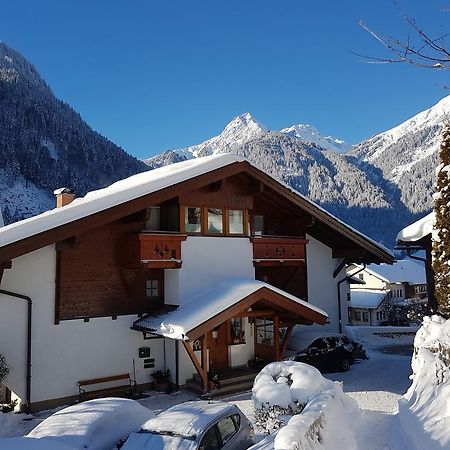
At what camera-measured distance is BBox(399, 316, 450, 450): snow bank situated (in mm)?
7879

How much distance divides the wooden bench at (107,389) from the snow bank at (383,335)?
13.2 meters

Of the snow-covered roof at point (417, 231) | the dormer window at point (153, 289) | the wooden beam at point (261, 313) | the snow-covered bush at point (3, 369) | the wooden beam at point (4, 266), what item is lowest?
the snow-covered bush at point (3, 369)

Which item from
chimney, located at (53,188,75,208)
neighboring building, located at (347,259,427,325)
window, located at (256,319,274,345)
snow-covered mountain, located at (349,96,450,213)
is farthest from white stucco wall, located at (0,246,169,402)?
snow-covered mountain, located at (349,96,450,213)

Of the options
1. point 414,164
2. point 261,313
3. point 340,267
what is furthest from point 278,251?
point 414,164

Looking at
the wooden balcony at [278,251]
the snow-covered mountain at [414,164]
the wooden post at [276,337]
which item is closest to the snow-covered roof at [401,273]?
the wooden balcony at [278,251]

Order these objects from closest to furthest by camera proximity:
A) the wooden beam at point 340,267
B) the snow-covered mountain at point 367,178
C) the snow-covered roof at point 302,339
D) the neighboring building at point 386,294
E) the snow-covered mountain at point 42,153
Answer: the snow-covered roof at point 302,339 < the wooden beam at point 340,267 < the neighboring building at point 386,294 < the snow-covered mountain at point 42,153 < the snow-covered mountain at point 367,178

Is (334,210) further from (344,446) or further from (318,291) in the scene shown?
(344,446)

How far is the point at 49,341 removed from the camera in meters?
13.2

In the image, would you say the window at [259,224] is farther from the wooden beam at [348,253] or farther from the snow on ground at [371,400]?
the snow on ground at [371,400]

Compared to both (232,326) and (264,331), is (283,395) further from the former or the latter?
(264,331)

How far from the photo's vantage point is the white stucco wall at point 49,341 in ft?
41.6

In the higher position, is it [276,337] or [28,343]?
[28,343]

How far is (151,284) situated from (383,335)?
16.7 m

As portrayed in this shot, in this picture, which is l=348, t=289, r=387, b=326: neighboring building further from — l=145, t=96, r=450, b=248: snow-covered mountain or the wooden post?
l=145, t=96, r=450, b=248: snow-covered mountain
